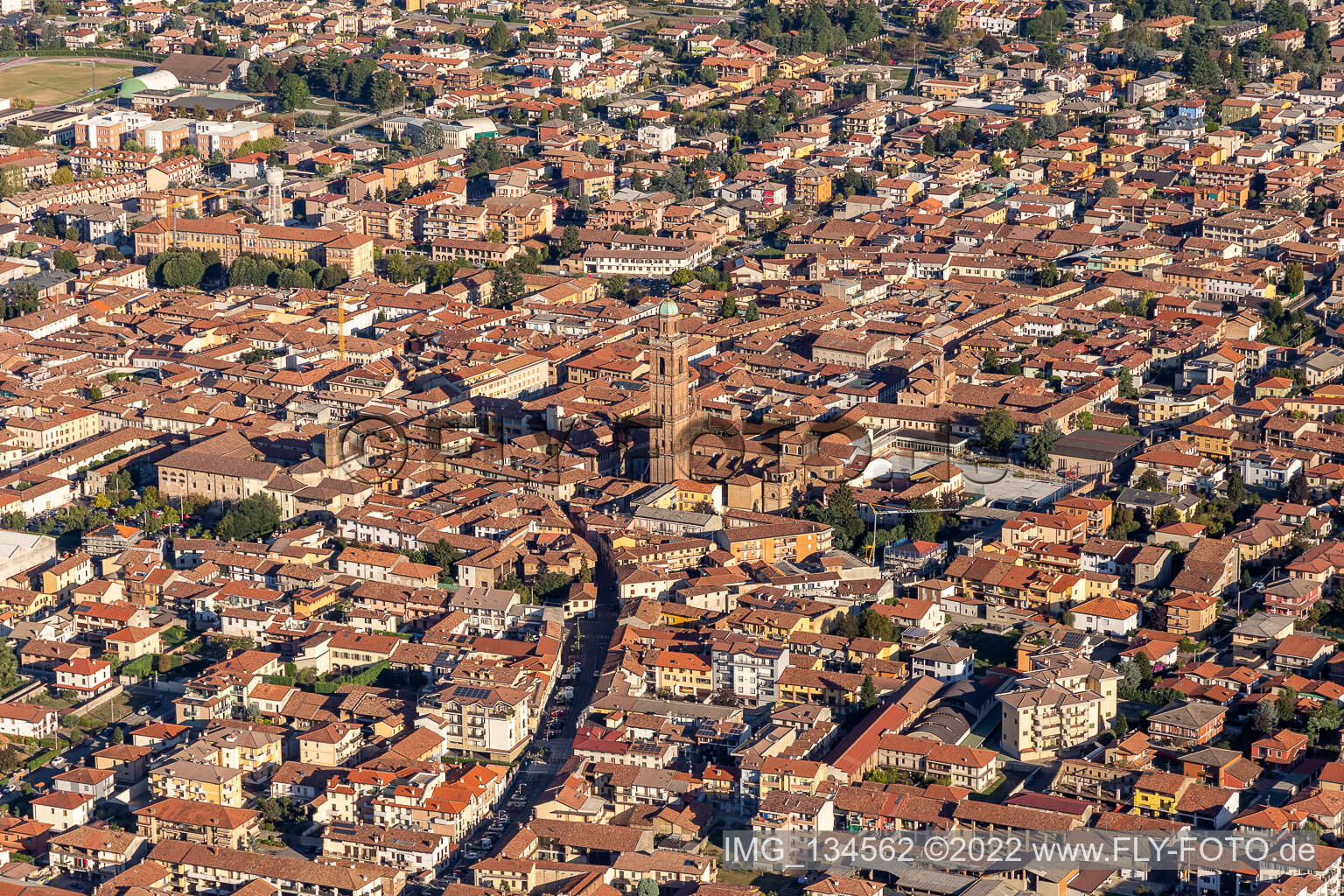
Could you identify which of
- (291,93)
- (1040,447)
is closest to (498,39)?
(291,93)

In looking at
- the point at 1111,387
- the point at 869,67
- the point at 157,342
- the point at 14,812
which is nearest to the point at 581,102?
the point at 869,67

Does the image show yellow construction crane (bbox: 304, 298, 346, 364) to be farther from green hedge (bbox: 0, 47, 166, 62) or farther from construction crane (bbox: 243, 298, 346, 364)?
green hedge (bbox: 0, 47, 166, 62)

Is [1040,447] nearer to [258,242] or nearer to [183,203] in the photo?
[258,242]

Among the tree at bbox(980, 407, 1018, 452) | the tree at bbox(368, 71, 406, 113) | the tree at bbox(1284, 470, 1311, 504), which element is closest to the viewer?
the tree at bbox(1284, 470, 1311, 504)

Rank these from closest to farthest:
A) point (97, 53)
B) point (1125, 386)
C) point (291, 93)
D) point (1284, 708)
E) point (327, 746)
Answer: point (327, 746) < point (1284, 708) < point (1125, 386) < point (291, 93) < point (97, 53)

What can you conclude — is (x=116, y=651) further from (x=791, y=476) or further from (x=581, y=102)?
(x=581, y=102)

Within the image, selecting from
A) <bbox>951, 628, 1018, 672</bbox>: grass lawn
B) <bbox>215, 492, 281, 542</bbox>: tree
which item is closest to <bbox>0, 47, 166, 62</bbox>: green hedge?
<bbox>215, 492, 281, 542</bbox>: tree
